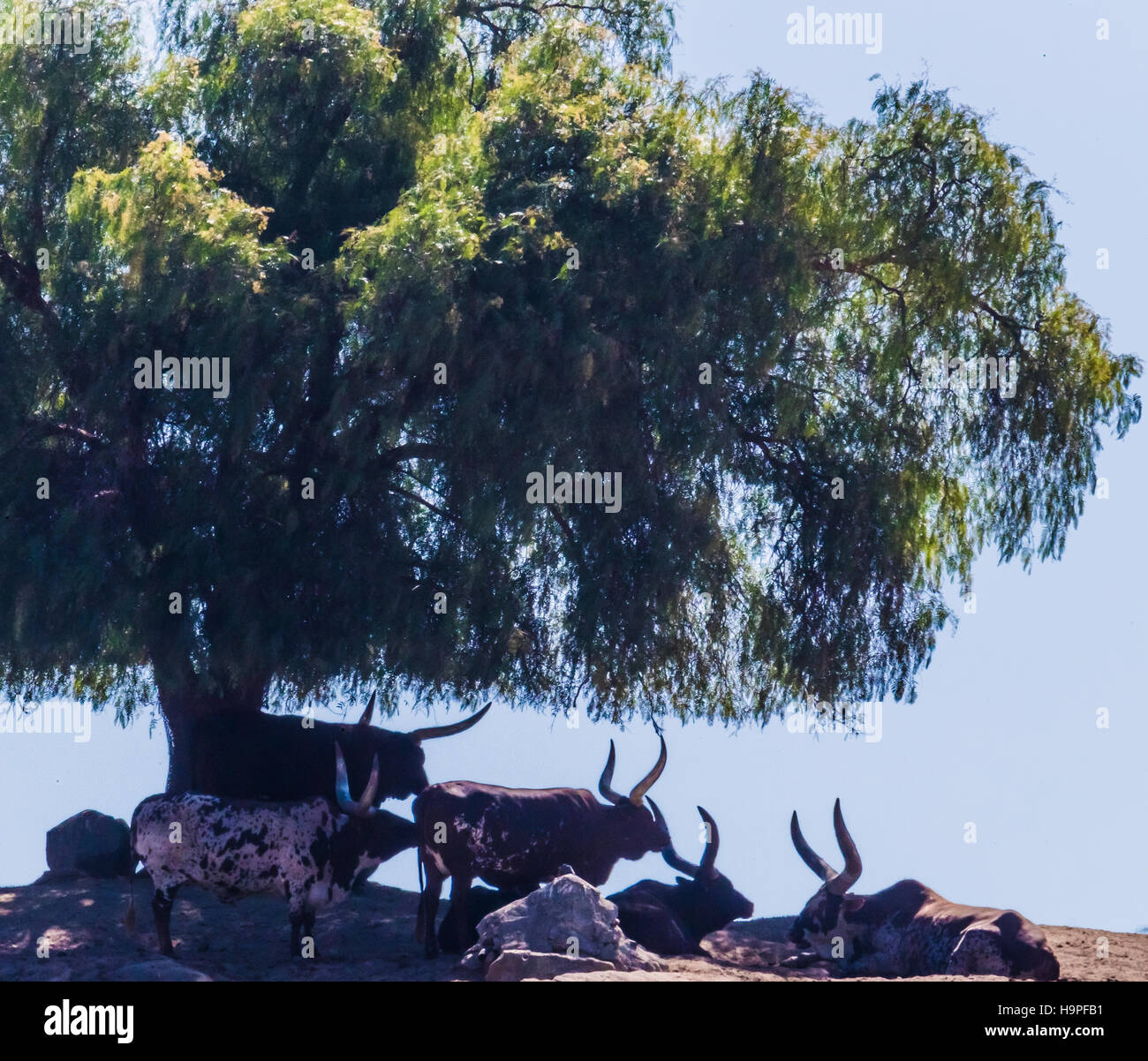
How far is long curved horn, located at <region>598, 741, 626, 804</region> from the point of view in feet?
60.4

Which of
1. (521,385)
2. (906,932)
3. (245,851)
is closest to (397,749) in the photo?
(245,851)

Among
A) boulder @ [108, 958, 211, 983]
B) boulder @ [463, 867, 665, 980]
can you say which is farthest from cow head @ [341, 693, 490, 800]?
boulder @ [108, 958, 211, 983]

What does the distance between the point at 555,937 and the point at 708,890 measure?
4.28m

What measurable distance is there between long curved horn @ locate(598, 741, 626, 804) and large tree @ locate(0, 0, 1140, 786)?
0.55m

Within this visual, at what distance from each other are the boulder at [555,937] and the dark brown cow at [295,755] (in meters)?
3.81

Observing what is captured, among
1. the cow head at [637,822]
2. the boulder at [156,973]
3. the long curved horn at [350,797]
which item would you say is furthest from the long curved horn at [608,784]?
the boulder at [156,973]

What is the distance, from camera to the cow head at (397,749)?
1902 cm

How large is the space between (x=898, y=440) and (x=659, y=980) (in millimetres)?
7208

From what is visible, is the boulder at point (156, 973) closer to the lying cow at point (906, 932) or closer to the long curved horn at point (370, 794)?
the long curved horn at point (370, 794)

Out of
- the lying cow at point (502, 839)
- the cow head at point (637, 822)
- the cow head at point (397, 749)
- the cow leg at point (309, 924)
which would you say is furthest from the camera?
the cow head at point (397, 749)

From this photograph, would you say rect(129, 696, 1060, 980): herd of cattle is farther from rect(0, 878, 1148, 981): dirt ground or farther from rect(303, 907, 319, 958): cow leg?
rect(0, 878, 1148, 981): dirt ground
